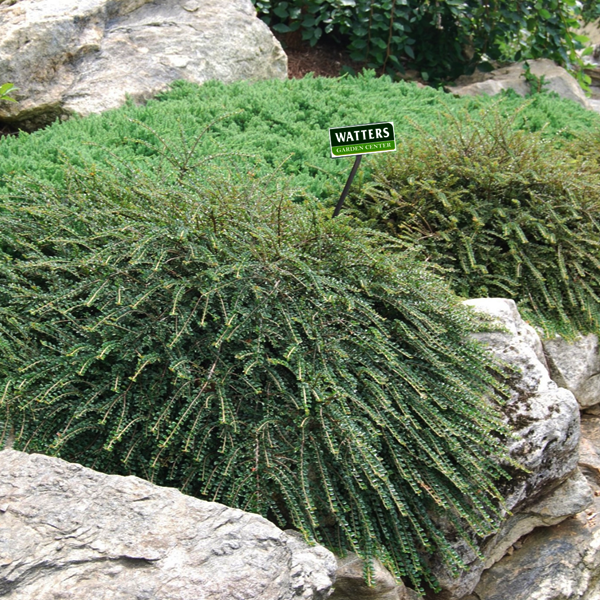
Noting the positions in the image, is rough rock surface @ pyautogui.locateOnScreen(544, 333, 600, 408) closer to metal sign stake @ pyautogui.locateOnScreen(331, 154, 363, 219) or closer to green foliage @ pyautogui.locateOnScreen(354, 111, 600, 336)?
green foliage @ pyautogui.locateOnScreen(354, 111, 600, 336)

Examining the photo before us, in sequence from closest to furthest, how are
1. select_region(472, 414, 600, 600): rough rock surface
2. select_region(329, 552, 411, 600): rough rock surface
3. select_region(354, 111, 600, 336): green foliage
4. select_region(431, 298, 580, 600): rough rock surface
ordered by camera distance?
select_region(329, 552, 411, 600): rough rock surface
select_region(431, 298, 580, 600): rough rock surface
select_region(472, 414, 600, 600): rough rock surface
select_region(354, 111, 600, 336): green foliage

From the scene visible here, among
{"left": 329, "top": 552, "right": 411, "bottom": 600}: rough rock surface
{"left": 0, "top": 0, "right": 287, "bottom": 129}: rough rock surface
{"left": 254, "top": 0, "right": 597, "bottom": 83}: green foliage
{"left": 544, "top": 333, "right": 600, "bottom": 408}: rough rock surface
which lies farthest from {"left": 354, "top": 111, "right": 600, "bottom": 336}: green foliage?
{"left": 254, "top": 0, "right": 597, "bottom": 83}: green foliage

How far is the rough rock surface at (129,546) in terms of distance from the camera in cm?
173

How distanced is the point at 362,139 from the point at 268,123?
1.79m

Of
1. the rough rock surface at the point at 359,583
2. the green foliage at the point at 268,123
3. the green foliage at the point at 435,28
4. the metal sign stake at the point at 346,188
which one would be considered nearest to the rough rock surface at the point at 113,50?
the green foliage at the point at 268,123

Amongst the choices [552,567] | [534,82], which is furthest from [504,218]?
[534,82]

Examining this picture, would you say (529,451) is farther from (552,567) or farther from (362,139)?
(362,139)

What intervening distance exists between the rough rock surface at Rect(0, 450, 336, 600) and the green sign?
5.29 ft

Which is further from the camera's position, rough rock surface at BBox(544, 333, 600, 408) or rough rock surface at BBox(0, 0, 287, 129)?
rough rock surface at BBox(0, 0, 287, 129)

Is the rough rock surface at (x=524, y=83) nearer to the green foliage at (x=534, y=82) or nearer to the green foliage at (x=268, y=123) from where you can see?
the green foliage at (x=534, y=82)

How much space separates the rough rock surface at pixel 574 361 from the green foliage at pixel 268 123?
1.43 m

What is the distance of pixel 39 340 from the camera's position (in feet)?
8.63

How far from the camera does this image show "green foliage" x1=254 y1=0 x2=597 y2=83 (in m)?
6.43

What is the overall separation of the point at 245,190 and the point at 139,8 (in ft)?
10.2
